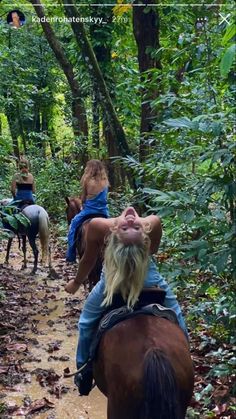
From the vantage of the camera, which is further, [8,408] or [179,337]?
[8,408]

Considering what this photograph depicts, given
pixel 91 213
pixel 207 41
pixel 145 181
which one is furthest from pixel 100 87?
pixel 207 41

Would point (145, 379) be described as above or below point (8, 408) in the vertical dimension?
above

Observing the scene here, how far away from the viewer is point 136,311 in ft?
10.9

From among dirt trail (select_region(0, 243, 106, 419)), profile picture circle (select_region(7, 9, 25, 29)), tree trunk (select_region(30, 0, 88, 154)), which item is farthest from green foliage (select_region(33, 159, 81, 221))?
dirt trail (select_region(0, 243, 106, 419))

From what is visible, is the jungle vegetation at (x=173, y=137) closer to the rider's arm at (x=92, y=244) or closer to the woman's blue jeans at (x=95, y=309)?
the woman's blue jeans at (x=95, y=309)

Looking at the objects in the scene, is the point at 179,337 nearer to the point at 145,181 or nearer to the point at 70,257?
the point at 145,181

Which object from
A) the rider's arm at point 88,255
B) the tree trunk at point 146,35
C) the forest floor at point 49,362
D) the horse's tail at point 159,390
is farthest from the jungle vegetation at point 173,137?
the horse's tail at point 159,390

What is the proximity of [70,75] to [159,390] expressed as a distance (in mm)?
14350

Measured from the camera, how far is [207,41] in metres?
4.77

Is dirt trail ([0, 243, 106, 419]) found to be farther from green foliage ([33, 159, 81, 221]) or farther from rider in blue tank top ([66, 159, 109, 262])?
green foliage ([33, 159, 81, 221])

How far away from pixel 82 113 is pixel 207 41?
12453 mm

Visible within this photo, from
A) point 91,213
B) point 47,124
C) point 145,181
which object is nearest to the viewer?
point 145,181

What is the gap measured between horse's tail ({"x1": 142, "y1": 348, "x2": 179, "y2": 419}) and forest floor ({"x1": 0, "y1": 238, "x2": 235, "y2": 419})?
1.18 metres

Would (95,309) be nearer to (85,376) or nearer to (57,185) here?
(85,376)
